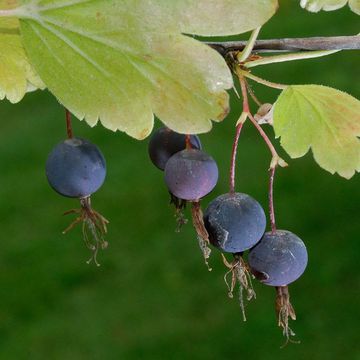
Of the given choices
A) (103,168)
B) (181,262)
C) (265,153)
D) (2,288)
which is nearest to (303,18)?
(265,153)

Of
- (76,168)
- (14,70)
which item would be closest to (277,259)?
(76,168)

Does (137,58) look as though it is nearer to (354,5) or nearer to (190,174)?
(190,174)

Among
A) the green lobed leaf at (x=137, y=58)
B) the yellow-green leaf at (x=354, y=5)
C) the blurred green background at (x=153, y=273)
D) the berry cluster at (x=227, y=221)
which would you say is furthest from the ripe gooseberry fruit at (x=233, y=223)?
the blurred green background at (x=153, y=273)

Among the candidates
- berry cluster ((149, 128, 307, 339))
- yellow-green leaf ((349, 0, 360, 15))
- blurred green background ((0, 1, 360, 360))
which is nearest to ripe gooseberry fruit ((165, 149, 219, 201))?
berry cluster ((149, 128, 307, 339))

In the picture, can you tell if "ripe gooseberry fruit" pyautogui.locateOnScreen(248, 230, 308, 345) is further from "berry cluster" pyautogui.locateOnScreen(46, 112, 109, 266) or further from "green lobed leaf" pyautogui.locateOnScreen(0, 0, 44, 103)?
"green lobed leaf" pyautogui.locateOnScreen(0, 0, 44, 103)

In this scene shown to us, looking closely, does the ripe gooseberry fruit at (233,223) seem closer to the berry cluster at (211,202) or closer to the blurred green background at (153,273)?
the berry cluster at (211,202)

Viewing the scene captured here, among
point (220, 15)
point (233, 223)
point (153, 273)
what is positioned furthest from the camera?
point (153, 273)

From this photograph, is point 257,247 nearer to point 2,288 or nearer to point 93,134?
point 2,288
